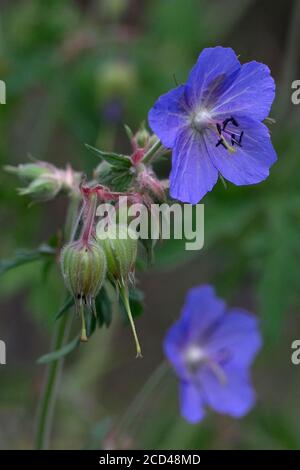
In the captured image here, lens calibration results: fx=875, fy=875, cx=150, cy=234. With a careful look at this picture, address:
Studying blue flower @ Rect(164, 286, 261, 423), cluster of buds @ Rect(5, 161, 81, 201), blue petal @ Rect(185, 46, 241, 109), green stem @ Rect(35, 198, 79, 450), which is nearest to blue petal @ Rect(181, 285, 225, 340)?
blue flower @ Rect(164, 286, 261, 423)

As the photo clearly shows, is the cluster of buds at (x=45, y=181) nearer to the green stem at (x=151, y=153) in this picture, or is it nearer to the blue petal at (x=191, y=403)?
the green stem at (x=151, y=153)

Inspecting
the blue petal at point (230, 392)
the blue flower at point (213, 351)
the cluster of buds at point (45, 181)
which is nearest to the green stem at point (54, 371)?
the cluster of buds at point (45, 181)

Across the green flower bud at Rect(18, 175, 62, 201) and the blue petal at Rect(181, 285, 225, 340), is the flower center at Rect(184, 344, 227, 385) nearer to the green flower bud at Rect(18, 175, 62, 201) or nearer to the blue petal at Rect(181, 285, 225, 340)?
the blue petal at Rect(181, 285, 225, 340)

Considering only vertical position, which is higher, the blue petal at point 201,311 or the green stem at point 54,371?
the blue petal at point 201,311

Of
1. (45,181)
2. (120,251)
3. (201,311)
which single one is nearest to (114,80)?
(201,311)

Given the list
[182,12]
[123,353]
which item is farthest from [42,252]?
[123,353]

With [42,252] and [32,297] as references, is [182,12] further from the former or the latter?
[42,252]
